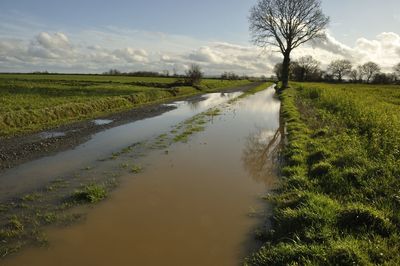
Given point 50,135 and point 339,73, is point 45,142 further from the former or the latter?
point 339,73

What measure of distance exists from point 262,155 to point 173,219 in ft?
19.6

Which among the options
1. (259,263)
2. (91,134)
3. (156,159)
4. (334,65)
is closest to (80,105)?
(91,134)

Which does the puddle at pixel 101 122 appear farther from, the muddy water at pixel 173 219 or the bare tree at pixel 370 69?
the bare tree at pixel 370 69

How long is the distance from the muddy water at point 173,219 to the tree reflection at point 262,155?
2.1 inches

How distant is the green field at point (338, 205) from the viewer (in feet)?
16.4

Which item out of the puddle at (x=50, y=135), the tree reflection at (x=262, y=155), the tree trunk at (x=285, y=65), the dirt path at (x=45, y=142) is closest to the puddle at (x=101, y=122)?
the dirt path at (x=45, y=142)

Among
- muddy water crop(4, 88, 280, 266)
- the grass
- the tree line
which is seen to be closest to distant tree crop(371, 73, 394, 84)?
the tree line

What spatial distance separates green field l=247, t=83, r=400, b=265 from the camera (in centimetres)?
500

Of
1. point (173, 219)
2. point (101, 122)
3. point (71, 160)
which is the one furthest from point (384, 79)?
point (173, 219)

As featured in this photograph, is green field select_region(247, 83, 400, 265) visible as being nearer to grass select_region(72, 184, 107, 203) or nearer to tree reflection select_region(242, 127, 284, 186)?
tree reflection select_region(242, 127, 284, 186)

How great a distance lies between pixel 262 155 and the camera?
1198 cm

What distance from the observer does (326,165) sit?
905 centimetres

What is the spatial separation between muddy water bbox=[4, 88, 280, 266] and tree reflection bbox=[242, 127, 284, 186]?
54mm

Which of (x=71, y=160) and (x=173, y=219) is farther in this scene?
(x=71, y=160)
